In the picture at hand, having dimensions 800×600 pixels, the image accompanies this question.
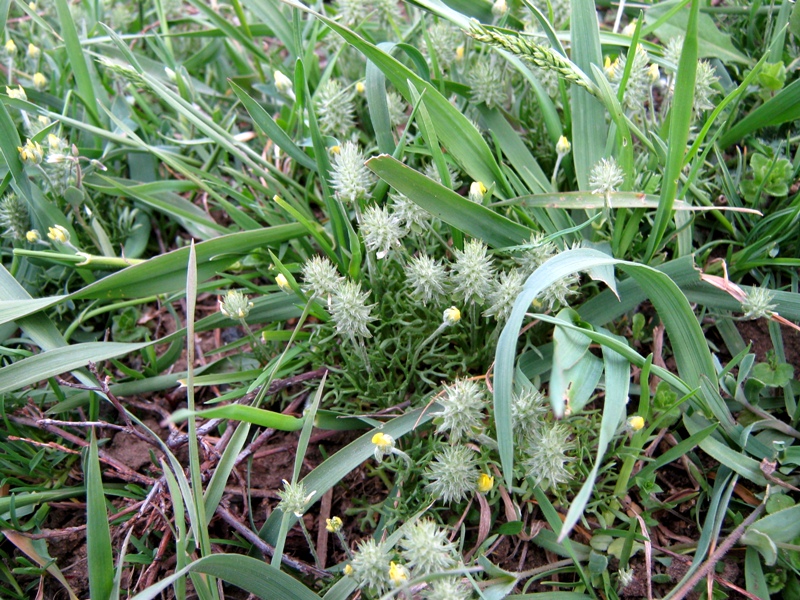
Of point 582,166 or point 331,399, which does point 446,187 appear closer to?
point 582,166

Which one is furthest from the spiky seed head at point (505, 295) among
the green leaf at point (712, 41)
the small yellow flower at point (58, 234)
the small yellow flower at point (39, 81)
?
the small yellow flower at point (39, 81)

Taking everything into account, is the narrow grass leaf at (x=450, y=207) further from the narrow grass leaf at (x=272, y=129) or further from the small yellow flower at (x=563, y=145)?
the narrow grass leaf at (x=272, y=129)

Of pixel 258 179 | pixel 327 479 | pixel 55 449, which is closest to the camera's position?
pixel 327 479

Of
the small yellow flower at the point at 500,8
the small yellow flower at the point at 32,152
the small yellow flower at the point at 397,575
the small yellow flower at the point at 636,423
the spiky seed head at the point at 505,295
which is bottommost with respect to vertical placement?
the small yellow flower at the point at 397,575

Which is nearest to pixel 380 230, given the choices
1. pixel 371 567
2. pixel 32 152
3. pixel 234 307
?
pixel 234 307

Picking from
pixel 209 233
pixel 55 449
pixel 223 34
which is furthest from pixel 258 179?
pixel 55 449
